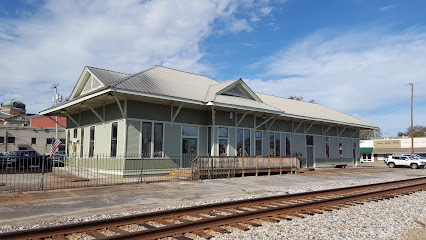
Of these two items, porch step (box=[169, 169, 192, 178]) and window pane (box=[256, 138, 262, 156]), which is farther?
window pane (box=[256, 138, 262, 156])

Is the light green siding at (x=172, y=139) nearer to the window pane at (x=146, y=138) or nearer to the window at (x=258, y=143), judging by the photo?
the window pane at (x=146, y=138)

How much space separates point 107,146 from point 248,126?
10.1 m

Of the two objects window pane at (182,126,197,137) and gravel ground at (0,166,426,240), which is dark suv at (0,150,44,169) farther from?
gravel ground at (0,166,426,240)

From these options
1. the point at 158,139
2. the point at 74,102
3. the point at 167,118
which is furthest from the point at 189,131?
the point at 74,102

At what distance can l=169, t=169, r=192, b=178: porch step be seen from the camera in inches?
719

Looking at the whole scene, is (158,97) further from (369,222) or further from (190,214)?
(369,222)

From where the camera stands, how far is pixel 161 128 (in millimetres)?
19531

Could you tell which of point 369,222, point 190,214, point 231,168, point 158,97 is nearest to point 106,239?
point 190,214

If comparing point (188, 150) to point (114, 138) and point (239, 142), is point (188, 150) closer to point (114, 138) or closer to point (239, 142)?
point (239, 142)

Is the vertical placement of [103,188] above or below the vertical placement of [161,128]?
below

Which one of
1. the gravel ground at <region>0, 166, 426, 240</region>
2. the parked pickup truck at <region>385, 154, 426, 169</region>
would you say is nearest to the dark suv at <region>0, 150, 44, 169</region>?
the gravel ground at <region>0, 166, 426, 240</region>

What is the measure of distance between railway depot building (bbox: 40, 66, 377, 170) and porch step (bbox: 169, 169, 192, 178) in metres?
1.00

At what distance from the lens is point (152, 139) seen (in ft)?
Result: 62.1

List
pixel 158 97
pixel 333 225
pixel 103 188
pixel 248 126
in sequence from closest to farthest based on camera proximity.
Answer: pixel 333 225 < pixel 103 188 < pixel 158 97 < pixel 248 126
